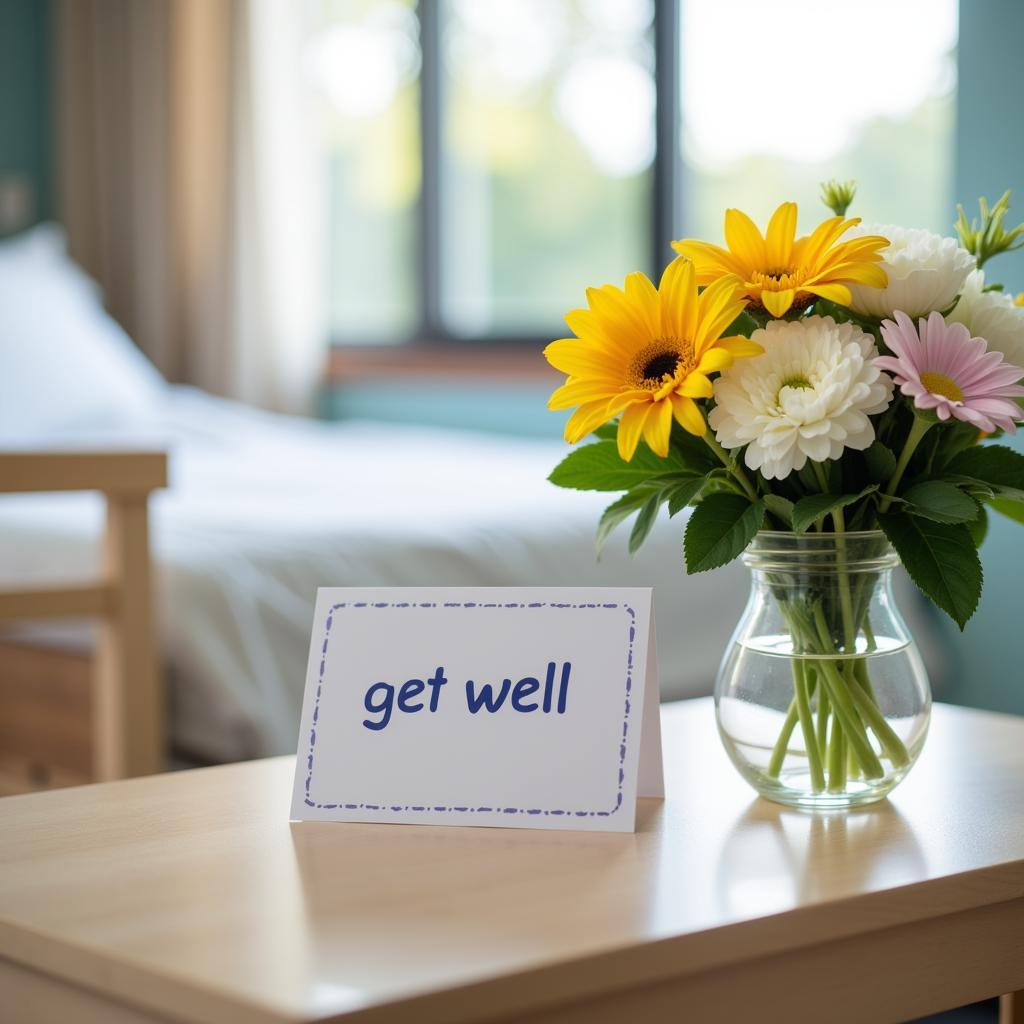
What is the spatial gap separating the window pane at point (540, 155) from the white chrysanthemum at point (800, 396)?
2.46 meters

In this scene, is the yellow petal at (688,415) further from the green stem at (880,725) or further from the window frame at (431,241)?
the window frame at (431,241)

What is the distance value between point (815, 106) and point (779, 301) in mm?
2301

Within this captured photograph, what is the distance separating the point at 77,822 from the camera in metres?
0.86

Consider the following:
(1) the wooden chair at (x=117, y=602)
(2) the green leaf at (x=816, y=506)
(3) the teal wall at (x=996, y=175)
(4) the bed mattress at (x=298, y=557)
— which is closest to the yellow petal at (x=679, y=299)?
(2) the green leaf at (x=816, y=506)

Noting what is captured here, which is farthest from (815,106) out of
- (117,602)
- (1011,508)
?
(1011,508)

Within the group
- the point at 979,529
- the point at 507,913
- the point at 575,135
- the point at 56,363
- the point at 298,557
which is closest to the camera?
the point at 507,913

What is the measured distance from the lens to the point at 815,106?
9.69 feet

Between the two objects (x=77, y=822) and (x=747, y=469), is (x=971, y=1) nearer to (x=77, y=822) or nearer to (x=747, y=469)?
(x=747, y=469)

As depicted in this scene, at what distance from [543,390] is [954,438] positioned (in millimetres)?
2561

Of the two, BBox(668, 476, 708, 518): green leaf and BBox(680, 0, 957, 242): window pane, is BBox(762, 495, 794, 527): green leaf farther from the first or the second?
BBox(680, 0, 957, 242): window pane

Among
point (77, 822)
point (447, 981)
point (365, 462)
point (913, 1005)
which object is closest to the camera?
point (447, 981)

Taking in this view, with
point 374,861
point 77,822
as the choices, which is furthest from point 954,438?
point 77,822

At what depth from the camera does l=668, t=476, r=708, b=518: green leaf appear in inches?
32.4

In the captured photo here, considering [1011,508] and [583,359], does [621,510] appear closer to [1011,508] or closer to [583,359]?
[583,359]
